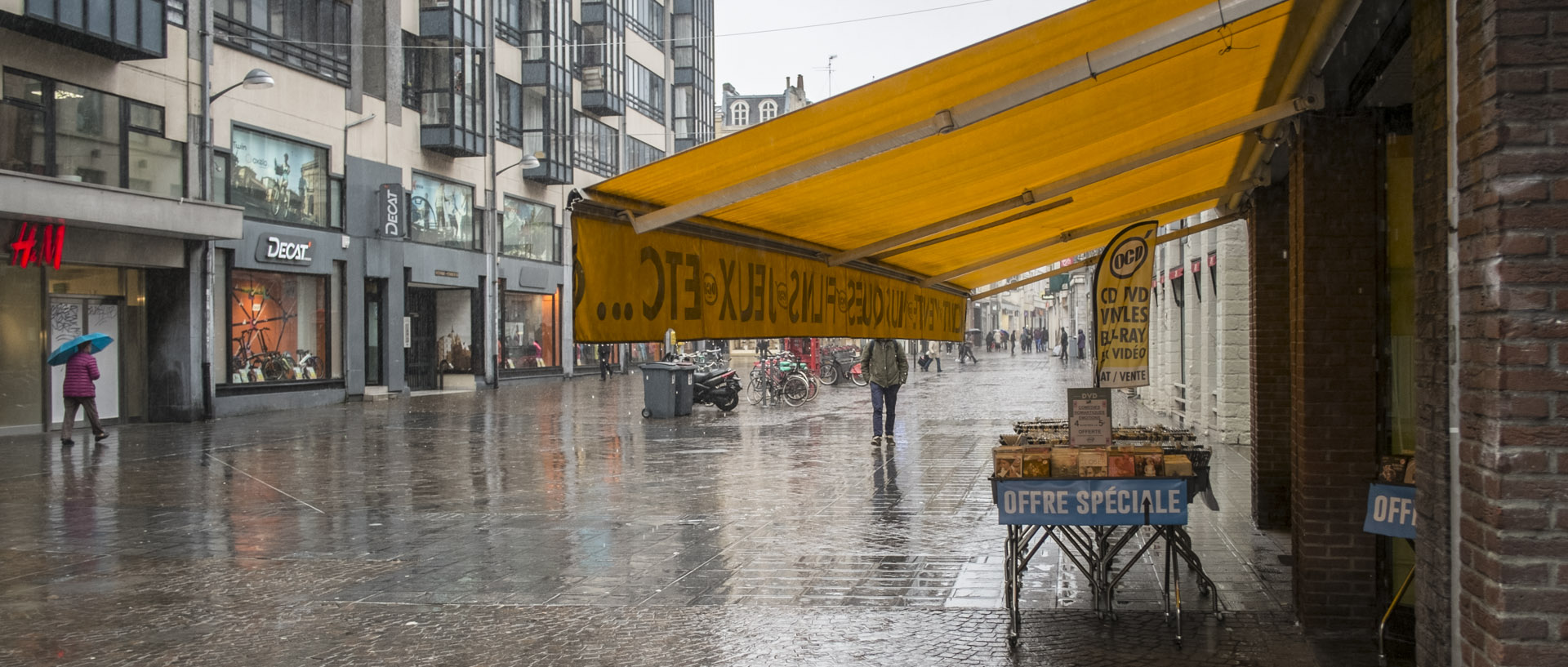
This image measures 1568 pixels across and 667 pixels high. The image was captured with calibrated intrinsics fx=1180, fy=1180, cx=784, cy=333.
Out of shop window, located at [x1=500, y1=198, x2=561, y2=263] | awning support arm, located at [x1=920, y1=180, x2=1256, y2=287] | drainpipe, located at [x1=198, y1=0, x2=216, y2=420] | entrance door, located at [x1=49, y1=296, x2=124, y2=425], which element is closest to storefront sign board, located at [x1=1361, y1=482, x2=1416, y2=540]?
awning support arm, located at [x1=920, y1=180, x2=1256, y2=287]

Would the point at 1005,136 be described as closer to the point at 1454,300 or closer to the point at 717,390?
the point at 1454,300

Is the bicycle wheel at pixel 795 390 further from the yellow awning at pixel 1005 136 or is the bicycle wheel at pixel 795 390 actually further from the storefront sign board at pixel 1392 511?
the storefront sign board at pixel 1392 511

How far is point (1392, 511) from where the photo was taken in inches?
202

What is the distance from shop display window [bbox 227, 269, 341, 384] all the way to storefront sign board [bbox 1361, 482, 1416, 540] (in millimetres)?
23595

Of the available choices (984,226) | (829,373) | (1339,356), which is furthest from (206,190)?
(1339,356)

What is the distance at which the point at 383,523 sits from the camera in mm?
10008

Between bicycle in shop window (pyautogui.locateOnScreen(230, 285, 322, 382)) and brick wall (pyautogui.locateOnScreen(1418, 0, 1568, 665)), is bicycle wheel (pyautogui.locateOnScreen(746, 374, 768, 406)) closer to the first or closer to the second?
bicycle in shop window (pyautogui.locateOnScreen(230, 285, 322, 382))

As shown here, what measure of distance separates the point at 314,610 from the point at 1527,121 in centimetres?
640

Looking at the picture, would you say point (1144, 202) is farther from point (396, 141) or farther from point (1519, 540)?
point (396, 141)

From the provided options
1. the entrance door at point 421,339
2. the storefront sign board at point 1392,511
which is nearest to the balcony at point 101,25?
the entrance door at point 421,339

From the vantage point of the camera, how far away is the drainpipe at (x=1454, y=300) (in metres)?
3.40

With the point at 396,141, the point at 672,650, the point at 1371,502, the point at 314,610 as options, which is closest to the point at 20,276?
the point at 396,141

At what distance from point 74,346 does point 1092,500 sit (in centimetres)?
1666

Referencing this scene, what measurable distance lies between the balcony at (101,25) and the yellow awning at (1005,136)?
1663 cm
